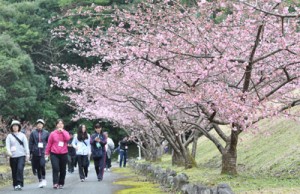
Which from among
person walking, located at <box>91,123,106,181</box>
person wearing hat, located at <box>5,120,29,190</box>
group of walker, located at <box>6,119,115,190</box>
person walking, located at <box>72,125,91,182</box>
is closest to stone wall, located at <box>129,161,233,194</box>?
person walking, located at <box>91,123,106,181</box>

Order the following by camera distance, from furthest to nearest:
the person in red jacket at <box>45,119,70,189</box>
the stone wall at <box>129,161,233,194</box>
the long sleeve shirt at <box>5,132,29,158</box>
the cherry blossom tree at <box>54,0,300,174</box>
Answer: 1. the person in red jacket at <box>45,119,70,189</box>
2. the long sleeve shirt at <box>5,132,29,158</box>
3. the cherry blossom tree at <box>54,0,300,174</box>
4. the stone wall at <box>129,161,233,194</box>

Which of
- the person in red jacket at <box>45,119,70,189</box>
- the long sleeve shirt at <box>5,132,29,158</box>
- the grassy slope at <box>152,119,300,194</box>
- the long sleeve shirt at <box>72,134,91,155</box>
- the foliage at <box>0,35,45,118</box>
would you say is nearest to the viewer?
the grassy slope at <box>152,119,300,194</box>

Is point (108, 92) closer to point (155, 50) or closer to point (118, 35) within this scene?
point (118, 35)

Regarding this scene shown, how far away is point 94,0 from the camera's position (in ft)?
128

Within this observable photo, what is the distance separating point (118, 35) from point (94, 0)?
2830 centimetres

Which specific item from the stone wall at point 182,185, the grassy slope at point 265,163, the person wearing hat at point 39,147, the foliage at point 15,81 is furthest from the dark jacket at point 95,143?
the foliage at point 15,81

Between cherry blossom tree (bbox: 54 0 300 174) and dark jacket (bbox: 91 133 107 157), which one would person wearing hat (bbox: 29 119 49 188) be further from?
cherry blossom tree (bbox: 54 0 300 174)

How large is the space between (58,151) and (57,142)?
8.8 inches

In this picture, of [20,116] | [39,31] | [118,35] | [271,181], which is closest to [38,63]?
[39,31]

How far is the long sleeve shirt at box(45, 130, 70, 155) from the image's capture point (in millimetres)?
12125

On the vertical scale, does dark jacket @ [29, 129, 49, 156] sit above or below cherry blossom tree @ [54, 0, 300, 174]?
below

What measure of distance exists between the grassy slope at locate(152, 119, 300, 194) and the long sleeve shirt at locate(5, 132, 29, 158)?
4.08m

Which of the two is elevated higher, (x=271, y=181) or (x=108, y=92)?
(x=108, y=92)

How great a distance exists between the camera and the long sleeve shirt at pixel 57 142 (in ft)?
39.8
